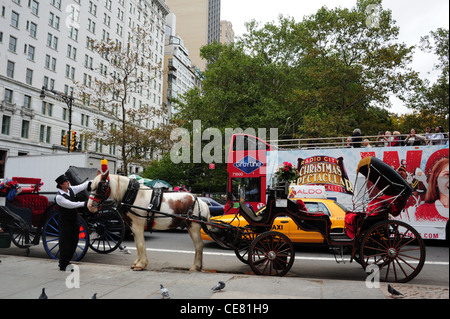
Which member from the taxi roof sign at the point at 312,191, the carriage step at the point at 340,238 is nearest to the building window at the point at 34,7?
the taxi roof sign at the point at 312,191

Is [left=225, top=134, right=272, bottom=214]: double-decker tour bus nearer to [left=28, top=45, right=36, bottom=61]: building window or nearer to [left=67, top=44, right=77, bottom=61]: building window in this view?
[left=28, top=45, right=36, bottom=61]: building window

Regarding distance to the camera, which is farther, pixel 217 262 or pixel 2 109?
pixel 2 109

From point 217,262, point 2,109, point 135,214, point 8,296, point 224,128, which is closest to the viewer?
point 8,296

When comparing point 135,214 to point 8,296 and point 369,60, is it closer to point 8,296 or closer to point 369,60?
point 8,296

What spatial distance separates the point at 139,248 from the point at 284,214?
122 inches

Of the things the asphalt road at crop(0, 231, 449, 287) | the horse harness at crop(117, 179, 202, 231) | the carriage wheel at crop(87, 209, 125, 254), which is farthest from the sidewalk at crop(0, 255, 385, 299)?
the carriage wheel at crop(87, 209, 125, 254)

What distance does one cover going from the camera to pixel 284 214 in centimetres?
688

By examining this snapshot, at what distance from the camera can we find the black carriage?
6.06 meters

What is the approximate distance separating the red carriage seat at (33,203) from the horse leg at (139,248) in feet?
11.2

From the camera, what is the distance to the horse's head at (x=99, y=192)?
21.9 ft

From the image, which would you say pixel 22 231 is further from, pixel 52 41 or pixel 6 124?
pixel 52 41
